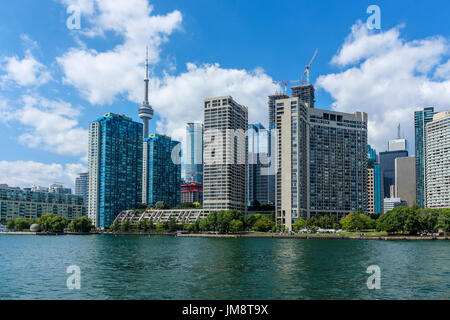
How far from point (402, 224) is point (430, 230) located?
17290 mm

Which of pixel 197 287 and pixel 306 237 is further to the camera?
pixel 306 237

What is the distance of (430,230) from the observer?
170m

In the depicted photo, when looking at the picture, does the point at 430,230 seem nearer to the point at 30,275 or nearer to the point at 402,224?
the point at 402,224

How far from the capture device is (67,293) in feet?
141
